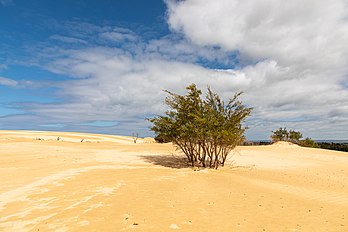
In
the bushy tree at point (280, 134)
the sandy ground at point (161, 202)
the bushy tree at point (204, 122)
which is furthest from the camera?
the bushy tree at point (280, 134)

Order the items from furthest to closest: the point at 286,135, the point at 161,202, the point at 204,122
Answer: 1. the point at 286,135
2. the point at 204,122
3. the point at 161,202

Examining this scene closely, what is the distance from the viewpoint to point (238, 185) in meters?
13.0

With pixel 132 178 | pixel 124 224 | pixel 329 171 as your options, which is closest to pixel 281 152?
pixel 329 171

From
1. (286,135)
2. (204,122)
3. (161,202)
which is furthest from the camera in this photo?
(286,135)

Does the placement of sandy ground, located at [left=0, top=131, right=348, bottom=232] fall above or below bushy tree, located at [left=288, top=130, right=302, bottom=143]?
below

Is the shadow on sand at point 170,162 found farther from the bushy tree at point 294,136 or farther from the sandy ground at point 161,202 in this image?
the bushy tree at point 294,136

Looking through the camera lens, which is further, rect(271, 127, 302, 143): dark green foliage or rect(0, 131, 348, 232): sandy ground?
rect(271, 127, 302, 143): dark green foliage

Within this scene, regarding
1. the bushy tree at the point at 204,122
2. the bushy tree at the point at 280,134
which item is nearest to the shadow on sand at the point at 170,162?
the bushy tree at the point at 204,122

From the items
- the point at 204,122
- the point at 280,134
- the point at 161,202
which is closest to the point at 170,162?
the point at 204,122

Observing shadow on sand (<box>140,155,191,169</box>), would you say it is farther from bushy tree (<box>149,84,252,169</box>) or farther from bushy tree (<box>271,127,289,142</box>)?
bushy tree (<box>271,127,289,142</box>)

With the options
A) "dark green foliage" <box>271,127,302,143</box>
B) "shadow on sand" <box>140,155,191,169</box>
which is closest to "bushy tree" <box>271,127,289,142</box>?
"dark green foliage" <box>271,127,302,143</box>

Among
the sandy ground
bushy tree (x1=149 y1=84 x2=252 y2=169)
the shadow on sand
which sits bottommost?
the sandy ground

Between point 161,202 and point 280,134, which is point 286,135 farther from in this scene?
point 161,202

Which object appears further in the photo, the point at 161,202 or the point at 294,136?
the point at 294,136
